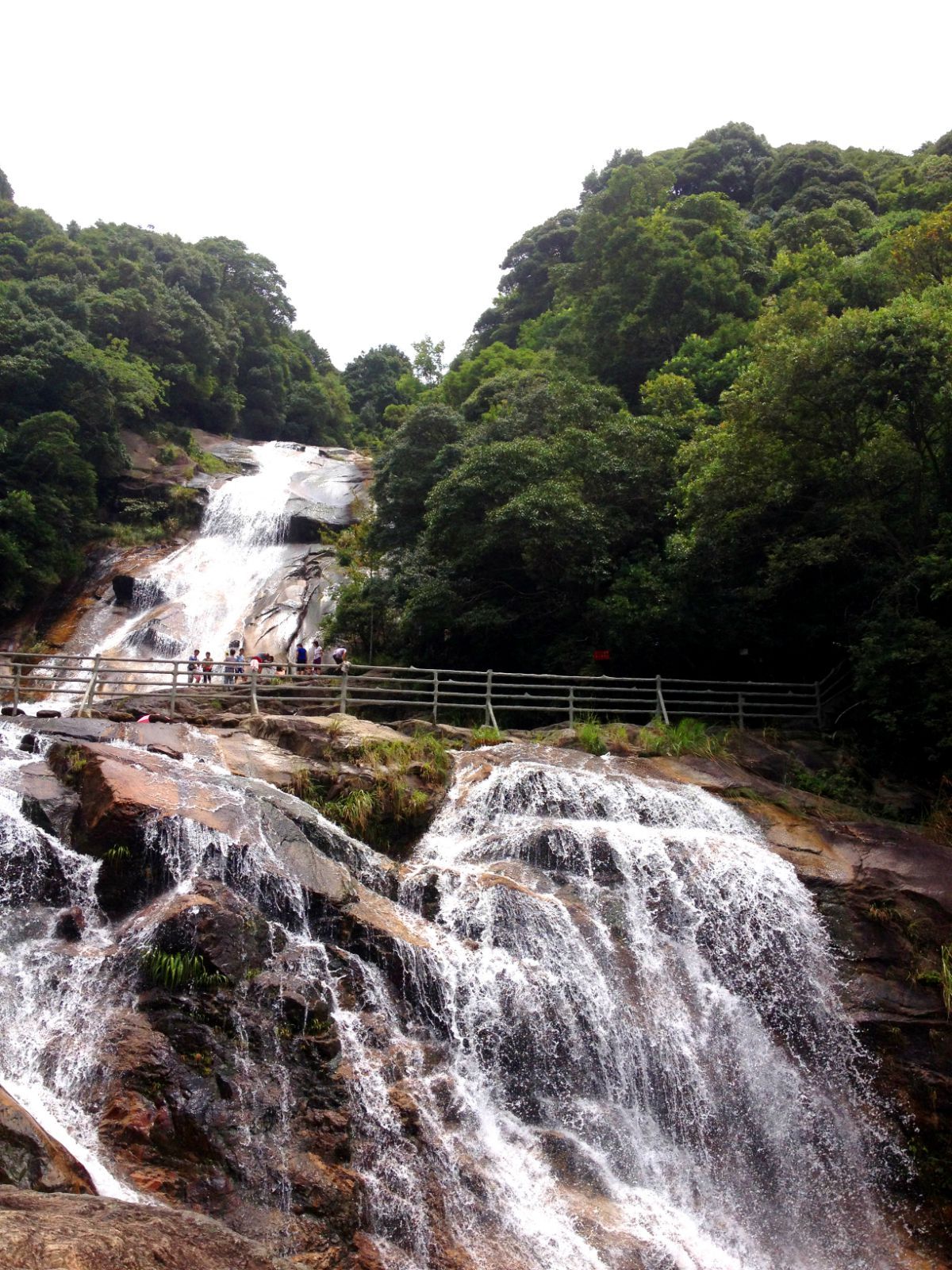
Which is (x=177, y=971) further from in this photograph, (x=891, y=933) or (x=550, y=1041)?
(x=891, y=933)

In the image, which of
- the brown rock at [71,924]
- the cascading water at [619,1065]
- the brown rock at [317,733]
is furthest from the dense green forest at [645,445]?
the brown rock at [71,924]

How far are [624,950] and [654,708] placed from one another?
27.0 ft

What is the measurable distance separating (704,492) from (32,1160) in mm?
16135

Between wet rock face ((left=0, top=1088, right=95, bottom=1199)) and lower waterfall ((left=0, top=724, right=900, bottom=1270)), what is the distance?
1.86ft

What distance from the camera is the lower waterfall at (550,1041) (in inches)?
317

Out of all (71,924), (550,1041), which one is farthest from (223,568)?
(550,1041)

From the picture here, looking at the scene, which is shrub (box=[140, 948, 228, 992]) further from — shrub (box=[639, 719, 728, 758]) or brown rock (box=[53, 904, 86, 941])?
shrub (box=[639, 719, 728, 758])

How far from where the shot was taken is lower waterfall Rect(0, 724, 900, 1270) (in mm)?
8047

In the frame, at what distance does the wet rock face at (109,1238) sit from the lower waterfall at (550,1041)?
152cm

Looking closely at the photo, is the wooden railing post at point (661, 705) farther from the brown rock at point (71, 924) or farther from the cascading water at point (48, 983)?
the brown rock at point (71, 924)

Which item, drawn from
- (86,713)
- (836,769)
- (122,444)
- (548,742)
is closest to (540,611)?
(548,742)

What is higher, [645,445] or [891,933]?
[645,445]

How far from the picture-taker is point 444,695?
18.0 metres

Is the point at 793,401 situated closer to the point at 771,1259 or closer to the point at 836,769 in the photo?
the point at 836,769
